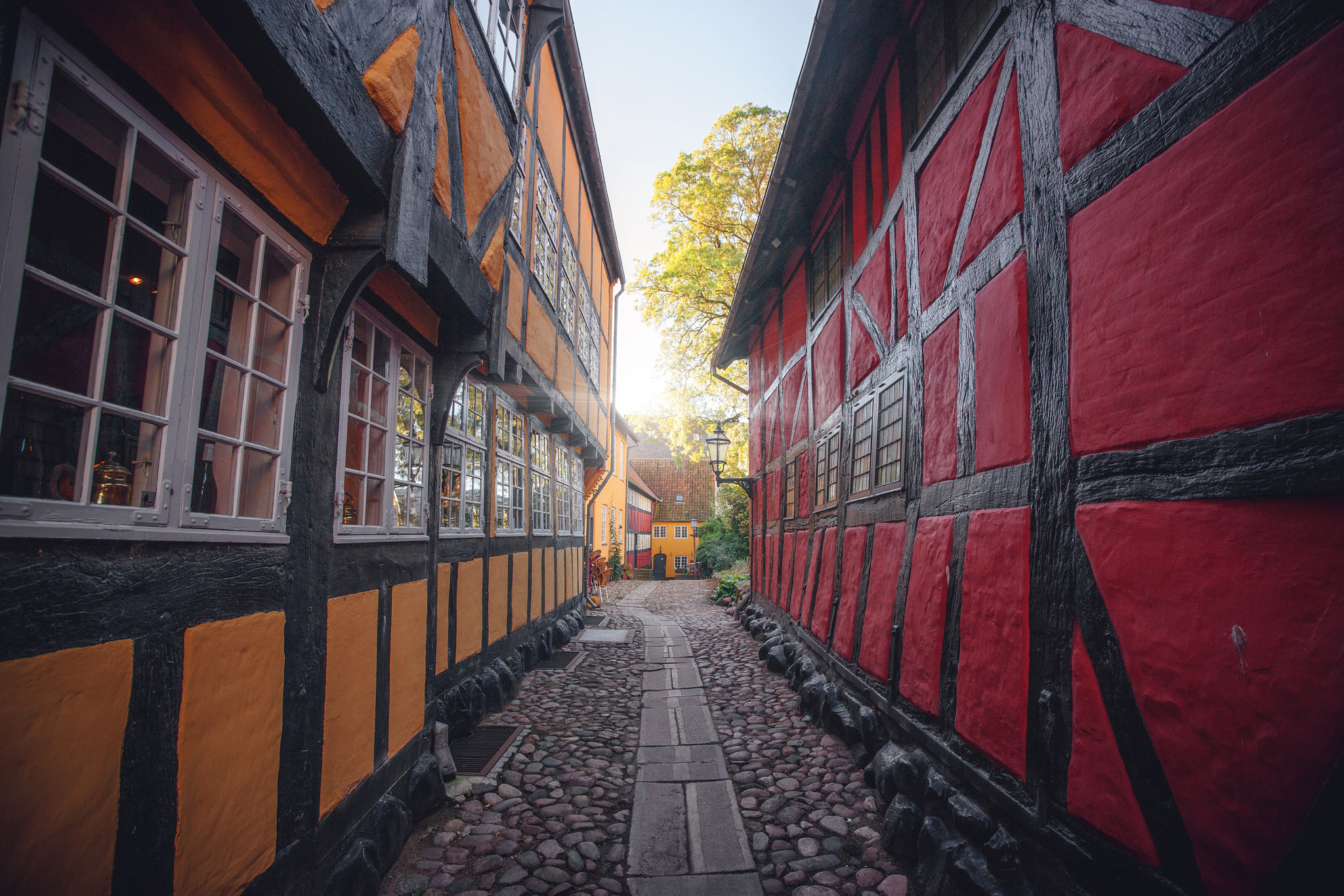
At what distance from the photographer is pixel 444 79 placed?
129 inches

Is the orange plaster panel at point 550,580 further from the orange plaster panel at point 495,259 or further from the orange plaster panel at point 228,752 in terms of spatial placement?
the orange plaster panel at point 228,752

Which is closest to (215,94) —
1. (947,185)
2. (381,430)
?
(381,430)

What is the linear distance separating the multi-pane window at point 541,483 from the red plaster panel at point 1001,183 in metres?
6.26

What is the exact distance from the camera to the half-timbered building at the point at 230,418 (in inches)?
57.9

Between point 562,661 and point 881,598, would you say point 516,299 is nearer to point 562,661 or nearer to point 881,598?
point 881,598

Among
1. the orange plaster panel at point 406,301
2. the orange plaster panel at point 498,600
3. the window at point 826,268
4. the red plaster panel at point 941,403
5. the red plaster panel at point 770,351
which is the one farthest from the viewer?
the red plaster panel at point 770,351

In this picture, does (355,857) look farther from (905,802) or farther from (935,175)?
(935,175)

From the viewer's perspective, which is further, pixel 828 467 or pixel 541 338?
pixel 541 338

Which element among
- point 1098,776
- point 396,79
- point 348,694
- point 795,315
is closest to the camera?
point 1098,776

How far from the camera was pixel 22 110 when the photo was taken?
1.33 m

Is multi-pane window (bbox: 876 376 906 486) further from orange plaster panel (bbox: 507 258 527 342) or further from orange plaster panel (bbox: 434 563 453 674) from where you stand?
orange plaster panel (bbox: 434 563 453 674)

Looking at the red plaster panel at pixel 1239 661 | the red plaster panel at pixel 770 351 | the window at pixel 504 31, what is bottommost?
the red plaster panel at pixel 1239 661

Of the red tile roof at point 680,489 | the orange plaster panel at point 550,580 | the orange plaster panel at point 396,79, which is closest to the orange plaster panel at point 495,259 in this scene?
the orange plaster panel at point 396,79

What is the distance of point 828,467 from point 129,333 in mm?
5948
